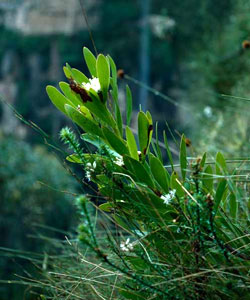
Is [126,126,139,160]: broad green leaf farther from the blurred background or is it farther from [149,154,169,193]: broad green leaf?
the blurred background

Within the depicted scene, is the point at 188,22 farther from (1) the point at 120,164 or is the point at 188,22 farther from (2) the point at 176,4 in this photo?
(1) the point at 120,164

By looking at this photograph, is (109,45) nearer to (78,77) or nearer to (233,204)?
(78,77)

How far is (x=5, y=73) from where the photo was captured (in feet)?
53.8

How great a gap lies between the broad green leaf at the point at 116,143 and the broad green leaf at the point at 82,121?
5 cm

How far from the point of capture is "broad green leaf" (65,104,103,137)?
3.98 ft

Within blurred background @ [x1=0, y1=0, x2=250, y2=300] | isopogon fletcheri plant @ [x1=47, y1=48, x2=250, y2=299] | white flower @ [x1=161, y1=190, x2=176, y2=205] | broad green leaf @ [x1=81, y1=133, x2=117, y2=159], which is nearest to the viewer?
isopogon fletcheri plant @ [x1=47, y1=48, x2=250, y2=299]

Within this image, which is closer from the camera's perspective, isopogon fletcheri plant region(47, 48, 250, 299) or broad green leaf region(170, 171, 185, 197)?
isopogon fletcheri plant region(47, 48, 250, 299)

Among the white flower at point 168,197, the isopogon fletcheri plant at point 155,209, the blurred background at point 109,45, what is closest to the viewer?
the isopogon fletcheri plant at point 155,209

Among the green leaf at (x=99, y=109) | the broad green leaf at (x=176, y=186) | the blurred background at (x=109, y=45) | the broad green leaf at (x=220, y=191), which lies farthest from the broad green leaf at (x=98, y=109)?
the blurred background at (x=109, y=45)

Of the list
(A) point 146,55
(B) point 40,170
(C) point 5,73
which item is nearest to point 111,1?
(A) point 146,55

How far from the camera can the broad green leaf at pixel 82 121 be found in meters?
1.21

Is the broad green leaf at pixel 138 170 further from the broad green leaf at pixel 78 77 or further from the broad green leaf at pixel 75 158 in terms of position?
the broad green leaf at pixel 78 77

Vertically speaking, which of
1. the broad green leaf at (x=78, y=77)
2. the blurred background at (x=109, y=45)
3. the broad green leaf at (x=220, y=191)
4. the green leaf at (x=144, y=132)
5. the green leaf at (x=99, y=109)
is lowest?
the blurred background at (x=109, y=45)

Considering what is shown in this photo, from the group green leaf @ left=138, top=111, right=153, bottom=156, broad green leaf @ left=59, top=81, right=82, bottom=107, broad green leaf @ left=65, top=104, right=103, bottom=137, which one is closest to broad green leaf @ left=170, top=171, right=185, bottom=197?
green leaf @ left=138, top=111, right=153, bottom=156
